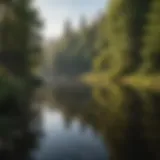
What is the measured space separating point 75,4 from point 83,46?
4.28 metres

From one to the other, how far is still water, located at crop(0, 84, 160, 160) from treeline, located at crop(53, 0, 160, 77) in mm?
5834

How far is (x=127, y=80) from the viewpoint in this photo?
17.6m

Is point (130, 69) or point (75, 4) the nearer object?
point (75, 4)

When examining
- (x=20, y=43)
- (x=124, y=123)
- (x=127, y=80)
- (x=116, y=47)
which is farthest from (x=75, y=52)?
(x=124, y=123)

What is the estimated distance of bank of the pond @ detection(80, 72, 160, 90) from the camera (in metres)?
15.4

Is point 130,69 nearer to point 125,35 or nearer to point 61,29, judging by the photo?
point 125,35

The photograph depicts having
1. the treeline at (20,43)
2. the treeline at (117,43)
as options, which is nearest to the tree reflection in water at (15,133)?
the treeline at (20,43)

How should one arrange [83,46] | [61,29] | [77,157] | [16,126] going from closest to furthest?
[77,157] → [16,126] → [61,29] → [83,46]

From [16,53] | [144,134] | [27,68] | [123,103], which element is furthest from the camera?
[27,68]

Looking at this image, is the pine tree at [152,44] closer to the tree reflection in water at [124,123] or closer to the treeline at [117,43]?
the treeline at [117,43]

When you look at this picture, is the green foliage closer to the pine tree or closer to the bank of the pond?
the pine tree

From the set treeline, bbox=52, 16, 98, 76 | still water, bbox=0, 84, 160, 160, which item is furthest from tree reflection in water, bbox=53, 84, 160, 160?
treeline, bbox=52, 16, 98, 76

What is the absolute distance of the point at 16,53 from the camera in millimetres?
12648

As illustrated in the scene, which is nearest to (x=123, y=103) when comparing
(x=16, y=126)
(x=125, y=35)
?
(x=16, y=126)
